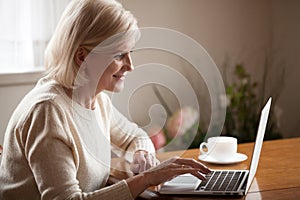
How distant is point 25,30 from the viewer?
325cm

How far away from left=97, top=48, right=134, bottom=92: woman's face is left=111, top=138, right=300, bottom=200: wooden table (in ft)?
1.14

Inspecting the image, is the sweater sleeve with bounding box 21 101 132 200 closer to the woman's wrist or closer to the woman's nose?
the woman's wrist

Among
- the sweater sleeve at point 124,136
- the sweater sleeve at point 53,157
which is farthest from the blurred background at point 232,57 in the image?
the sweater sleeve at point 53,157

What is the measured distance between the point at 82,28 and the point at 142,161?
52 centimetres

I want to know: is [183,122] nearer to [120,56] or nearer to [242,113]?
[120,56]

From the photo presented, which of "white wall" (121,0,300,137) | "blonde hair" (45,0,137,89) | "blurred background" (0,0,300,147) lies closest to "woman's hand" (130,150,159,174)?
"blonde hair" (45,0,137,89)

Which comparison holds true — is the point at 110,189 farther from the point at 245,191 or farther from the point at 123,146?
the point at 123,146

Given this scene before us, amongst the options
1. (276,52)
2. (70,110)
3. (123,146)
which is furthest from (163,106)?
(70,110)

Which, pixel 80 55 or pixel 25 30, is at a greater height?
pixel 80 55

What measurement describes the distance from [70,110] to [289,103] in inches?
89.7

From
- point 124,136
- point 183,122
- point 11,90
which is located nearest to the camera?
point 124,136

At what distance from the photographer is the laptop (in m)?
1.77

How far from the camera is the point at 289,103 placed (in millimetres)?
3873

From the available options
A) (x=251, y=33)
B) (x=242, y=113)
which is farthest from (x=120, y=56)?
(x=251, y=33)
